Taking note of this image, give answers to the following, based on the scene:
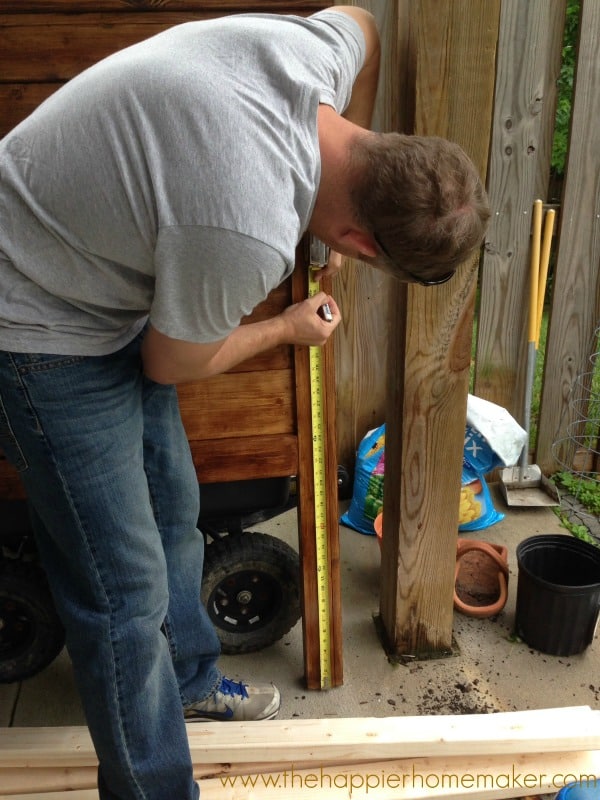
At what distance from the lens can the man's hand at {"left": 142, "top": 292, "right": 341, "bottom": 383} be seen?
1.34 meters

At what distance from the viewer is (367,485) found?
314 cm

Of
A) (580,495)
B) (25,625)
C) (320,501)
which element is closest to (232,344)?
(320,501)

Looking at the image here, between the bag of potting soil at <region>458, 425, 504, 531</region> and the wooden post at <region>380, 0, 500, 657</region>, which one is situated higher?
the wooden post at <region>380, 0, 500, 657</region>

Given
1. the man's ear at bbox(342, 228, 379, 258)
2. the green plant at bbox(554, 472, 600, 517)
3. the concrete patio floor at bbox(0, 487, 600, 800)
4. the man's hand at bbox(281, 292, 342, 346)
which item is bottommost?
the green plant at bbox(554, 472, 600, 517)

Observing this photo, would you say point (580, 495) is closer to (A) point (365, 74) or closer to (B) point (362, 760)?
(B) point (362, 760)

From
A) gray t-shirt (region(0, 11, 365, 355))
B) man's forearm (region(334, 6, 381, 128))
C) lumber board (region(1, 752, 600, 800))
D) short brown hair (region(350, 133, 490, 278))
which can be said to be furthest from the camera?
lumber board (region(1, 752, 600, 800))

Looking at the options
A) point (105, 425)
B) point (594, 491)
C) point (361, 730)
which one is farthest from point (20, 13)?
point (594, 491)

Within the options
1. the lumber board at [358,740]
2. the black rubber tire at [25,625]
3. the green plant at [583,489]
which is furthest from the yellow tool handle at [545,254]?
the black rubber tire at [25,625]

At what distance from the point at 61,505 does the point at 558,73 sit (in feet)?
8.79

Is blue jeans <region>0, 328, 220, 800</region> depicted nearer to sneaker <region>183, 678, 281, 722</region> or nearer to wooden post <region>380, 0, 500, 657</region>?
sneaker <region>183, 678, 281, 722</region>

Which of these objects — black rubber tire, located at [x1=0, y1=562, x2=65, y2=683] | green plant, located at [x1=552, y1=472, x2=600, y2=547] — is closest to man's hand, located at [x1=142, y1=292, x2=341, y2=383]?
black rubber tire, located at [x1=0, y1=562, x2=65, y2=683]

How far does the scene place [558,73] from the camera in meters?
2.84

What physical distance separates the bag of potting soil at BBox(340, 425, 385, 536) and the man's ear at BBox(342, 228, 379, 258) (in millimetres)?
1761

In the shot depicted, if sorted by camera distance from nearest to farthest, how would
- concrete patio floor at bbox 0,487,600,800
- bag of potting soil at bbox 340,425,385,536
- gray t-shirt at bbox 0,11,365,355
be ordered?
1. gray t-shirt at bbox 0,11,365,355
2. concrete patio floor at bbox 0,487,600,800
3. bag of potting soil at bbox 340,425,385,536
